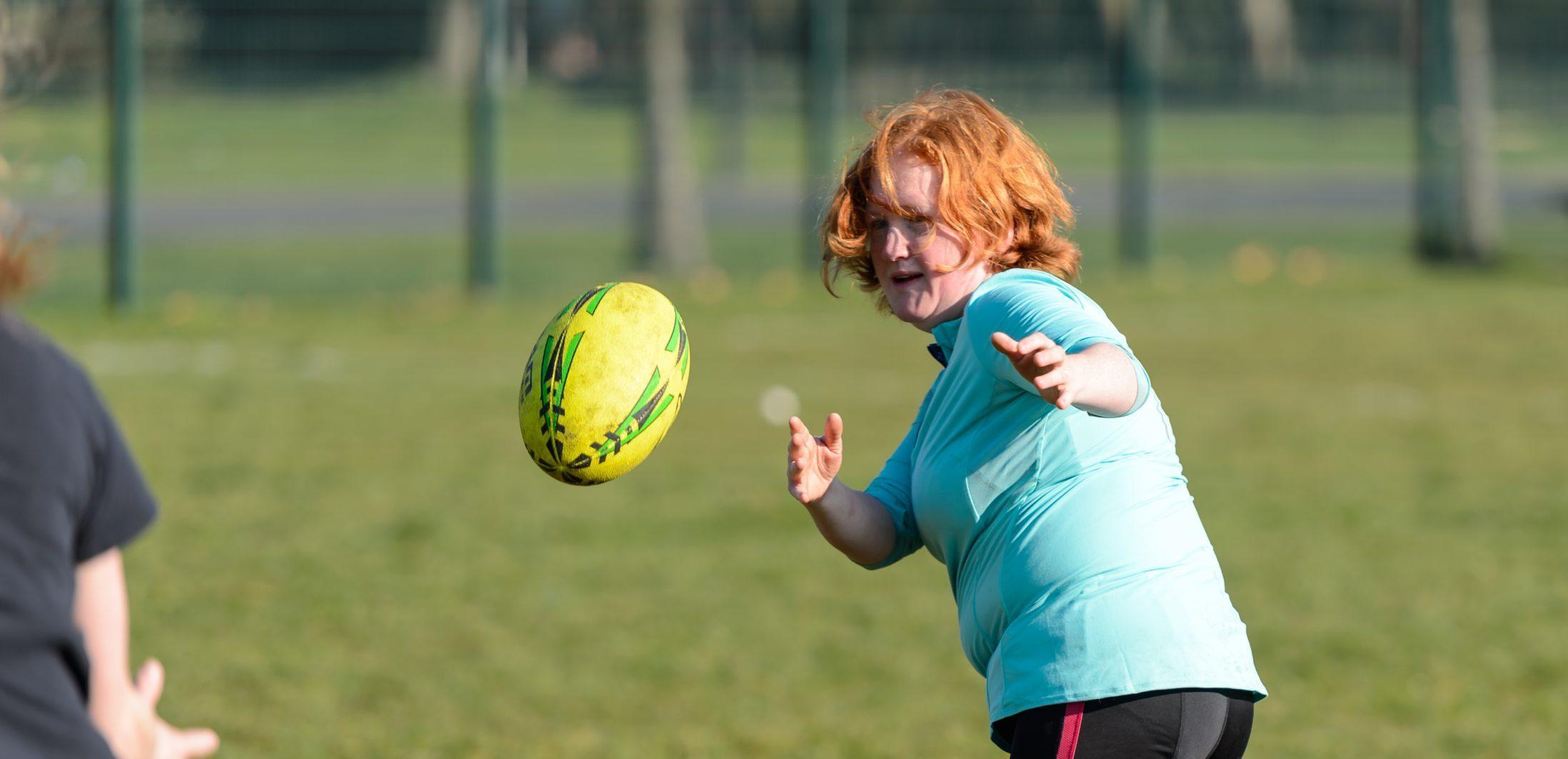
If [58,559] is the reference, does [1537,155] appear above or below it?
below

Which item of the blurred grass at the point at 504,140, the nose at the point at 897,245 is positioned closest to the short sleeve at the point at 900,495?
the nose at the point at 897,245

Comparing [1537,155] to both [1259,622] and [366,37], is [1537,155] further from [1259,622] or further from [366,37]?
[1259,622]

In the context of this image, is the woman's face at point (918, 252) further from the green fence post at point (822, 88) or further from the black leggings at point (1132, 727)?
the green fence post at point (822, 88)

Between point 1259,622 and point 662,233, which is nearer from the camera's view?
point 1259,622

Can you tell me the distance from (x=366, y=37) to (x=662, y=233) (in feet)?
9.85

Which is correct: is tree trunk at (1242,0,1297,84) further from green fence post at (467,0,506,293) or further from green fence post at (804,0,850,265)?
green fence post at (467,0,506,293)

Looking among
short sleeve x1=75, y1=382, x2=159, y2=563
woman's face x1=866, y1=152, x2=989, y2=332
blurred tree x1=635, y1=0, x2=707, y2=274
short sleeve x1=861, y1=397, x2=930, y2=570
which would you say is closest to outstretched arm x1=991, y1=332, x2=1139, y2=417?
woman's face x1=866, y1=152, x2=989, y2=332

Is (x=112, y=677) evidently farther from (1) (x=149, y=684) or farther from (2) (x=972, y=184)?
(2) (x=972, y=184)

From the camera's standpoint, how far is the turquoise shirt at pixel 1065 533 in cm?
291

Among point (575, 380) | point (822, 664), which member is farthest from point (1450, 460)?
point (575, 380)

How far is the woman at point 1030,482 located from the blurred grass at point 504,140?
41.3 feet

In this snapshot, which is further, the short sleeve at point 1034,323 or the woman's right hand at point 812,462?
the woman's right hand at point 812,462

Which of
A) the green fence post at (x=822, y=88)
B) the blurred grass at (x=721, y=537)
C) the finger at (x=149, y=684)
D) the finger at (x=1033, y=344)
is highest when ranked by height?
the finger at (x=1033, y=344)

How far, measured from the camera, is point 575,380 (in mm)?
3406
